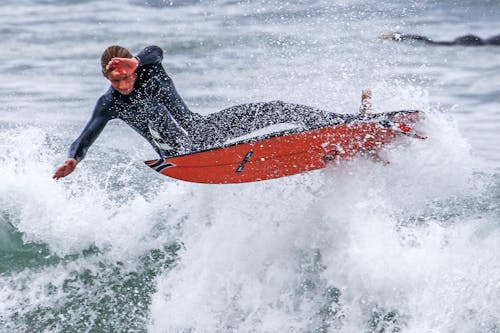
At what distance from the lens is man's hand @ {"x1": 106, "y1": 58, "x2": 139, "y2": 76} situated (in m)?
6.33

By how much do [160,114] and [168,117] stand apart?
2.8 inches

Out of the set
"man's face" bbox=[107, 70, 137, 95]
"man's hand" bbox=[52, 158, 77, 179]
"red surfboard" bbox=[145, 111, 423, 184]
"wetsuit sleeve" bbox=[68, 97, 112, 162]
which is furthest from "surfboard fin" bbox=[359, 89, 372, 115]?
"man's hand" bbox=[52, 158, 77, 179]

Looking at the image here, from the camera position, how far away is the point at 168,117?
6719mm

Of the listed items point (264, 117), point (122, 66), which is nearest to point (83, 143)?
point (122, 66)

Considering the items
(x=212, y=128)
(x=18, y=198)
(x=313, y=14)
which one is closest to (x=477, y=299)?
(x=212, y=128)

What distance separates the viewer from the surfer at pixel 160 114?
646 cm

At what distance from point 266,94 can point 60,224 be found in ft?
29.0

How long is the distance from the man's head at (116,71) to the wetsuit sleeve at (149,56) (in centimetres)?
11

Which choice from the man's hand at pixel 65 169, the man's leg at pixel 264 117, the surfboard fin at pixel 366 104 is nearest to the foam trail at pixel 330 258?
Answer: the surfboard fin at pixel 366 104

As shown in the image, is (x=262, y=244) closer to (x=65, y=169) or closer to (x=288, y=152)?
(x=288, y=152)

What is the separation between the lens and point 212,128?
6.93 m

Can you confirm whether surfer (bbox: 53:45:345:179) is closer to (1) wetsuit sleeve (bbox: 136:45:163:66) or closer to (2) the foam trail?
(1) wetsuit sleeve (bbox: 136:45:163:66)

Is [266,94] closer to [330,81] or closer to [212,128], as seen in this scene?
[330,81]

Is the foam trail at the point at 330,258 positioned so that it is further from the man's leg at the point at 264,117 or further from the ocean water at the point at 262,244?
the man's leg at the point at 264,117
